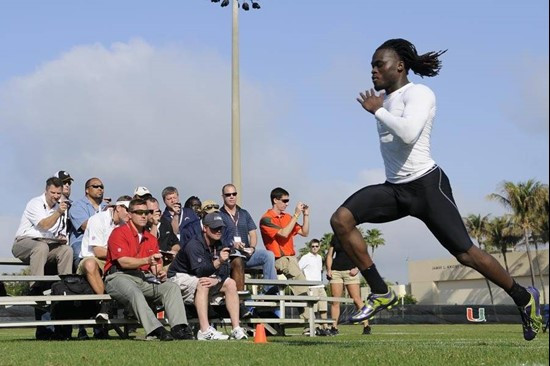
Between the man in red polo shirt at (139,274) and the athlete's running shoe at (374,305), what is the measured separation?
151 inches

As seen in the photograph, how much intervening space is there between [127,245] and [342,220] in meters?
4.51

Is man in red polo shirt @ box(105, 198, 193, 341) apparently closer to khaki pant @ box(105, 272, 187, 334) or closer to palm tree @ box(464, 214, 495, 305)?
khaki pant @ box(105, 272, 187, 334)

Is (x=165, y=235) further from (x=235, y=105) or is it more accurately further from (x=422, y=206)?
(x=235, y=105)

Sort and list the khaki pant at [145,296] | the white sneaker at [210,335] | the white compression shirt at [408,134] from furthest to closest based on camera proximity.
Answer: the white sneaker at [210,335] → the khaki pant at [145,296] → the white compression shirt at [408,134]

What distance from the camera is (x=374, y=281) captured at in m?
7.97

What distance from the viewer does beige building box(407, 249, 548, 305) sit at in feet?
266

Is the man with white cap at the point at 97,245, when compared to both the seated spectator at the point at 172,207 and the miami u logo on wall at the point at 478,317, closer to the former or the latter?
the seated spectator at the point at 172,207

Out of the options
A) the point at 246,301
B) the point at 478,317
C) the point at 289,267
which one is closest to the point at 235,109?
the point at 289,267

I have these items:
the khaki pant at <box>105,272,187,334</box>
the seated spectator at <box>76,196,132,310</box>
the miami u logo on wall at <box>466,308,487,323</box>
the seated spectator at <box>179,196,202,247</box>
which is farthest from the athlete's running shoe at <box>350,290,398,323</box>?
the miami u logo on wall at <box>466,308,487,323</box>

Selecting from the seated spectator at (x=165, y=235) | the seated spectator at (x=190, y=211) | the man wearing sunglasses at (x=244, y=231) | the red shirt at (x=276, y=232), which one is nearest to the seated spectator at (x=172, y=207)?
the seated spectator at (x=190, y=211)

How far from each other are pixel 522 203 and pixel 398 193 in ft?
242

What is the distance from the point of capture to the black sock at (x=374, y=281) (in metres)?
7.93

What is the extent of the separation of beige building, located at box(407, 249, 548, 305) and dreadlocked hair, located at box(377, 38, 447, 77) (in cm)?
7067

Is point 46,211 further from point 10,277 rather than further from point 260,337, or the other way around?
point 260,337
